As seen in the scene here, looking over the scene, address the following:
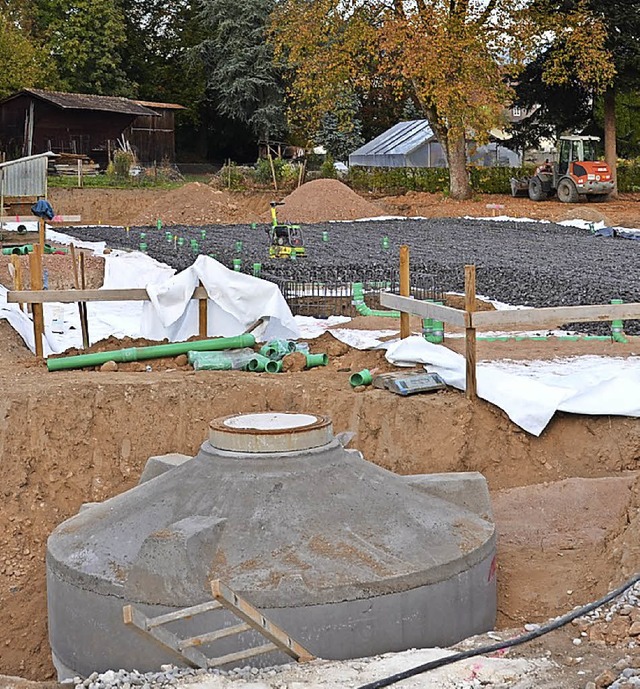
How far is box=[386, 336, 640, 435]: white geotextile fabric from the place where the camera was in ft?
23.0

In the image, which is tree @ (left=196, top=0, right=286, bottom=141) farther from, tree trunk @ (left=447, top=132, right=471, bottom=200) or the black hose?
the black hose

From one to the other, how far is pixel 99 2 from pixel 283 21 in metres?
16.6

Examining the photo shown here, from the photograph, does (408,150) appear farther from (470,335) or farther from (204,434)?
(204,434)

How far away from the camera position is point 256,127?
4647 cm

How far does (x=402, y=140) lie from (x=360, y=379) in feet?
121

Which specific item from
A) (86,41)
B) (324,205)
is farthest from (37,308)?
(86,41)

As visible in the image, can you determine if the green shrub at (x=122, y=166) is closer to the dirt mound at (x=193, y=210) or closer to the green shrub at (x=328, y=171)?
the dirt mound at (x=193, y=210)

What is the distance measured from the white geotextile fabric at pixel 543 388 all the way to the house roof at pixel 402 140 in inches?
1377

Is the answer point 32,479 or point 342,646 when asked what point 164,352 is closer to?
point 32,479

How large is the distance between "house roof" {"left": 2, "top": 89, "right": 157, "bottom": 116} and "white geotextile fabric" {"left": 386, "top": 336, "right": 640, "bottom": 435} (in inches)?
1316

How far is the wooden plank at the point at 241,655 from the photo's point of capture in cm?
402

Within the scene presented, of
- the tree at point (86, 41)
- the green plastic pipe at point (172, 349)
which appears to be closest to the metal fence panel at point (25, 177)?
the green plastic pipe at point (172, 349)

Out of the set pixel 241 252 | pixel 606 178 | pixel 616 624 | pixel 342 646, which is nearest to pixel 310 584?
pixel 342 646

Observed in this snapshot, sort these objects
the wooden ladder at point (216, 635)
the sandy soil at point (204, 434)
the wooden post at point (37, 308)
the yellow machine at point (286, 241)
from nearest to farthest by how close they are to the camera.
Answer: the wooden ladder at point (216, 635)
the sandy soil at point (204, 434)
the wooden post at point (37, 308)
the yellow machine at point (286, 241)
